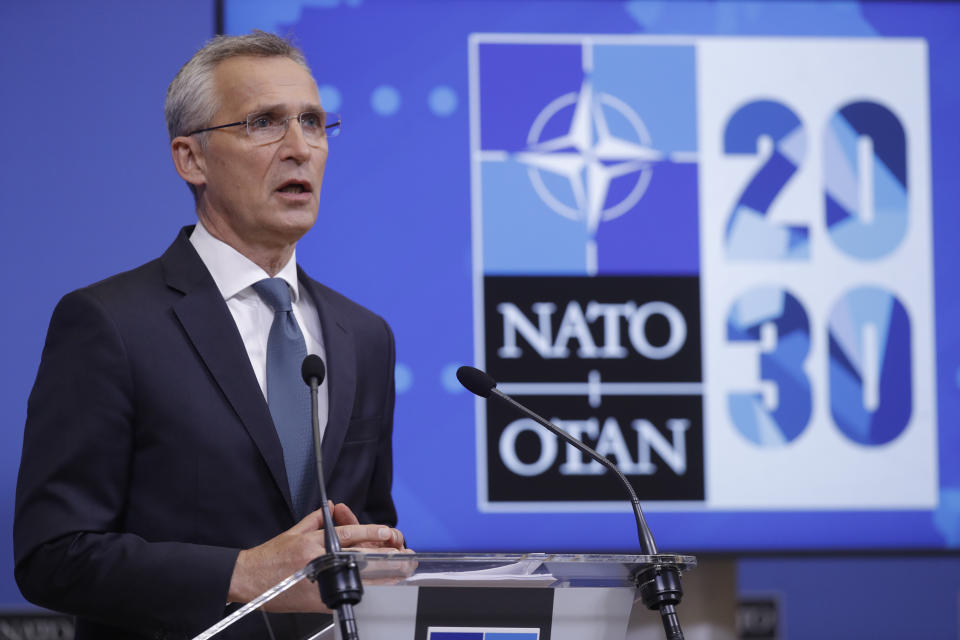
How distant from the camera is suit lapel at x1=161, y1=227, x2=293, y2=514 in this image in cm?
170

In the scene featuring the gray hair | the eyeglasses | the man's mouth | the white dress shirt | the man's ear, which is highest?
the gray hair

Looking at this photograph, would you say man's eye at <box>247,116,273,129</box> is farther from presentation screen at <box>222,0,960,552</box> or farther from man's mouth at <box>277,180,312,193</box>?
presentation screen at <box>222,0,960,552</box>

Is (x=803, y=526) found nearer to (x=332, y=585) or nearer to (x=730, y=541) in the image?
(x=730, y=541)

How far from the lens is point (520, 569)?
51.9 inches

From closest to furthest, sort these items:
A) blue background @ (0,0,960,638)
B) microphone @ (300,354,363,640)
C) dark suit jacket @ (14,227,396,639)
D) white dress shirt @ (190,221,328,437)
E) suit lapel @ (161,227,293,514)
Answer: microphone @ (300,354,363,640), dark suit jacket @ (14,227,396,639), suit lapel @ (161,227,293,514), white dress shirt @ (190,221,328,437), blue background @ (0,0,960,638)

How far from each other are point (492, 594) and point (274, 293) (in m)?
0.72

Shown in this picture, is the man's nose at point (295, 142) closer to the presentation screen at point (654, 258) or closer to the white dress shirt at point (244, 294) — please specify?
the white dress shirt at point (244, 294)

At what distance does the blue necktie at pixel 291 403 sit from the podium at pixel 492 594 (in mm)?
470

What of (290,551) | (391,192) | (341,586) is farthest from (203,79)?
(391,192)

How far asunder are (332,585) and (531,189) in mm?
1918

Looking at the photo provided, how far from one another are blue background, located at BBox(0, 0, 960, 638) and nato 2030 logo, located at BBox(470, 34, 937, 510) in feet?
0.17

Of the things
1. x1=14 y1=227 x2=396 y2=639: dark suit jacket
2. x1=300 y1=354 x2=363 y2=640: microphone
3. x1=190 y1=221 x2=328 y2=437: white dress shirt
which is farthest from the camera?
x1=190 y1=221 x2=328 y2=437: white dress shirt

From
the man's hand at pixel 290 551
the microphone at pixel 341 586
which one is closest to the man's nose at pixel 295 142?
the man's hand at pixel 290 551

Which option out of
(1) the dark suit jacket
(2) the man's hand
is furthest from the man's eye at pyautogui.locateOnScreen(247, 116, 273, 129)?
(2) the man's hand
